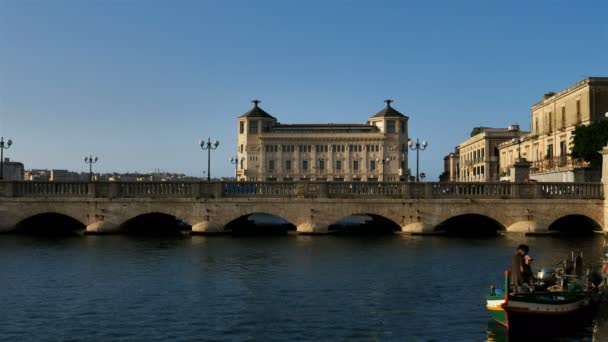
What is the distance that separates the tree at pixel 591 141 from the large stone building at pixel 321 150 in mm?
85126

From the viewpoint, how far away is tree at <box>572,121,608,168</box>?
56.8 m

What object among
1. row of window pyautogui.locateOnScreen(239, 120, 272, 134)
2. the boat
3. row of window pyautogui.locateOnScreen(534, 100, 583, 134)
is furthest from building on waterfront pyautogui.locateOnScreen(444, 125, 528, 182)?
the boat

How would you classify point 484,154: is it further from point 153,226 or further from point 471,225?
point 153,226

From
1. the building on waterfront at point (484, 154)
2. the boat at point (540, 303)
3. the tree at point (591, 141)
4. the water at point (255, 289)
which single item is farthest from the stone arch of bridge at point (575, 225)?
the building on waterfront at point (484, 154)

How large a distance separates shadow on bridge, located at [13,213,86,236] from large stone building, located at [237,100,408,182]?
292 feet

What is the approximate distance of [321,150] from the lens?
14650 centimetres

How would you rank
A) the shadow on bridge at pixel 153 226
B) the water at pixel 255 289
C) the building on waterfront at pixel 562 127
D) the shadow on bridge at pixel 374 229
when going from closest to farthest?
the water at pixel 255 289, the shadow on bridge at pixel 153 226, the shadow on bridge at pixel 374 229, the building on waterfront at pixel 562 127

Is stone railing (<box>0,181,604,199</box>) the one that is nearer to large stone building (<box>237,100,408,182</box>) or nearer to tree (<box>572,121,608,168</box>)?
tree (<box>572,121,608,168</box>)

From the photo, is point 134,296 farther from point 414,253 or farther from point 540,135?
point 540,135

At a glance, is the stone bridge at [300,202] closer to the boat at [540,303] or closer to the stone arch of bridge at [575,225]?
the stone arch of bridge at [575,225]

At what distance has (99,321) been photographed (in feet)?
71.4

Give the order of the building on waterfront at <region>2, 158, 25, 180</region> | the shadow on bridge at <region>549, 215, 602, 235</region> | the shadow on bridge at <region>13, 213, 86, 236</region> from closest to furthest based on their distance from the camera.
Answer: the shadow on bridge at <region>13, 213, 86, 236</region>, the shadow on bridge at <region>549, 215, 602, 235</region>, the building on waterfront at <region>2, 158, 25, 180</region>

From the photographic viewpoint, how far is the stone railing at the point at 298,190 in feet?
156

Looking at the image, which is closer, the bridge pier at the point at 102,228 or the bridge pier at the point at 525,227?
the bridge pier at the point at 525,227
